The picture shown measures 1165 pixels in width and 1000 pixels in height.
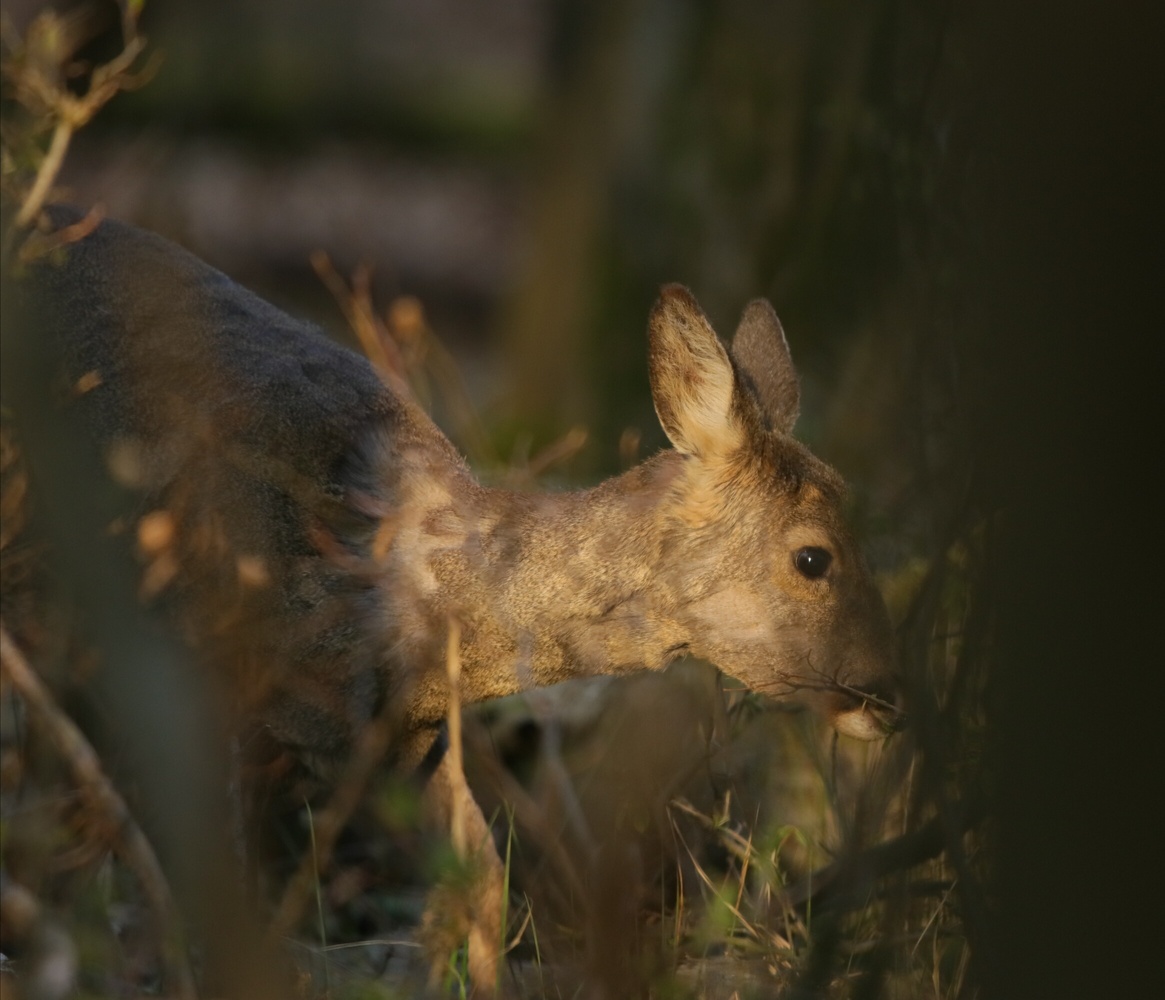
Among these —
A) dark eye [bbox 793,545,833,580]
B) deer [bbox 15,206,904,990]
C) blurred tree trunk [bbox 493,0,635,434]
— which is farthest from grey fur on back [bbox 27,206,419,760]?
blurred tree trunk [bbox 493,0,635,434]

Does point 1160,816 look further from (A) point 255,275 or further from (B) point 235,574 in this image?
(A) point 255,275

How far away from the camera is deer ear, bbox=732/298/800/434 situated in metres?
4.82

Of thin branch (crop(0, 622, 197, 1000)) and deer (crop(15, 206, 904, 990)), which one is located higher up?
thin branch (crop(0, 622, 197, 1000))

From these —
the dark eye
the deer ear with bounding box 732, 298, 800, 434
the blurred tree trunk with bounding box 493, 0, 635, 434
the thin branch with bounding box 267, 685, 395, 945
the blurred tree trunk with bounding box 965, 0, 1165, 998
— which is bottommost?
the blurred tree trunk with bounding box 493, 0, 635, 434

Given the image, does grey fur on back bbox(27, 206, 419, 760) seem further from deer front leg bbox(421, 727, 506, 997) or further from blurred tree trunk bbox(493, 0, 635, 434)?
blurred tree trunk bbox(493, 0, 635, 434)

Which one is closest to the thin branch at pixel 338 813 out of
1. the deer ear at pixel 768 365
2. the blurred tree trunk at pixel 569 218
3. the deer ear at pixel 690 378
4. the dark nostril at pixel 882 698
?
the deer ear at pixel 690 378

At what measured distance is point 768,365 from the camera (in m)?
4.89

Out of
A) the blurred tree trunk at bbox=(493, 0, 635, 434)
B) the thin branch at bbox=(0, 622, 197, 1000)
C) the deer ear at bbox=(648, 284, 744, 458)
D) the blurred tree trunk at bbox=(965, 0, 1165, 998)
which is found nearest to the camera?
the blurred tree trunk at bbox=(965, 0, 1165, 998)

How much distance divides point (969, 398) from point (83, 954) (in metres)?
1.93

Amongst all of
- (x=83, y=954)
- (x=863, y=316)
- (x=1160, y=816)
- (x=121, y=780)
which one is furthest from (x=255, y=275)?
(x=1160, y=816)

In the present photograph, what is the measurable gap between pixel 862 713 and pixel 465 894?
160 centimetres

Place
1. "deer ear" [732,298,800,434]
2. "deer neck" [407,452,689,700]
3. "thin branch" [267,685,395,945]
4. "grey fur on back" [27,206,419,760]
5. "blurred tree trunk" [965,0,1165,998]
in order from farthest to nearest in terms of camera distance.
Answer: "deer ear" [732,298,800,434] → "grey fur on back" [27,206,419,760] → "deer neck" [407,452,689,700] → "thin branch" [267,685,395,945] → "blurred tree trunk" [965,0,1165,998]

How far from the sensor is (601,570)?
14.5ft

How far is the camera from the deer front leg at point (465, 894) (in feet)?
10.1
